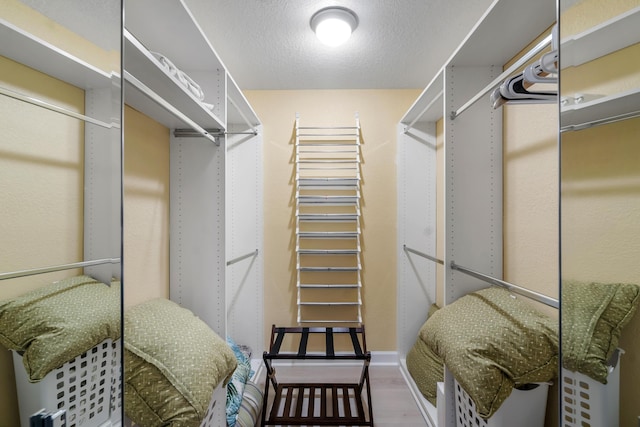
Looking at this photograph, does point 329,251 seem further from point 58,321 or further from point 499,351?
point 58,321

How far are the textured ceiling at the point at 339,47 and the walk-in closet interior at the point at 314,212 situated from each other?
0.06 ft

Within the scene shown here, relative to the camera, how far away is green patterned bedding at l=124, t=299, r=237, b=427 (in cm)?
105

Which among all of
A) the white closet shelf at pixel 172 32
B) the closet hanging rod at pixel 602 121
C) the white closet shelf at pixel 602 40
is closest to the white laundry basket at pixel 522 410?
the closet hanging rod at pixel 602 121

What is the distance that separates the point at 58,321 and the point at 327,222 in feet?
7.64

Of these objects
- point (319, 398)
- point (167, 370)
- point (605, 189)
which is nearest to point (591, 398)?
point (605, 189)

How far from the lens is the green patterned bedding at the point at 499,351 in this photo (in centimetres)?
112

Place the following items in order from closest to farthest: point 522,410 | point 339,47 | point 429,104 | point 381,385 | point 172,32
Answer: point 522,410 → point 172,32 → point 339,47 → point 429,104 → point 381,385

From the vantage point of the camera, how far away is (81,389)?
0.52 meters

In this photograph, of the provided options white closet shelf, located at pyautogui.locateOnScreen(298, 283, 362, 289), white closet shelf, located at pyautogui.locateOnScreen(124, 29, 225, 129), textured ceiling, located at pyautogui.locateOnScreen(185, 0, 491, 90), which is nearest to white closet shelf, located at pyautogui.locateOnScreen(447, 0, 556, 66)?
textured ceiling, located at pyautogui.locateOnScreen(185, 0, 491, 90)

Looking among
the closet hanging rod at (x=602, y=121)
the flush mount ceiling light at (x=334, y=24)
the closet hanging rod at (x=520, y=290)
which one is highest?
the flush mount ceiling light at (x=334, y=24)

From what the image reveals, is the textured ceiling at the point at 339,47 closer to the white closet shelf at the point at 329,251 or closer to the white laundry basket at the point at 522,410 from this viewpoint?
the white closet shelf at the point at 329,251

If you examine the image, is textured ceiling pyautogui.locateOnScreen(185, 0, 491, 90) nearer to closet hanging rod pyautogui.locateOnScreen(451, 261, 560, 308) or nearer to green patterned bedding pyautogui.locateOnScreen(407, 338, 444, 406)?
closet hanging rod pyautogui.locateOnScreen(451, 261, 560, 308)

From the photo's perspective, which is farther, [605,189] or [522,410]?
[522,410]

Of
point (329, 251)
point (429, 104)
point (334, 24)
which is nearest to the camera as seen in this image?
point (334, 24)
